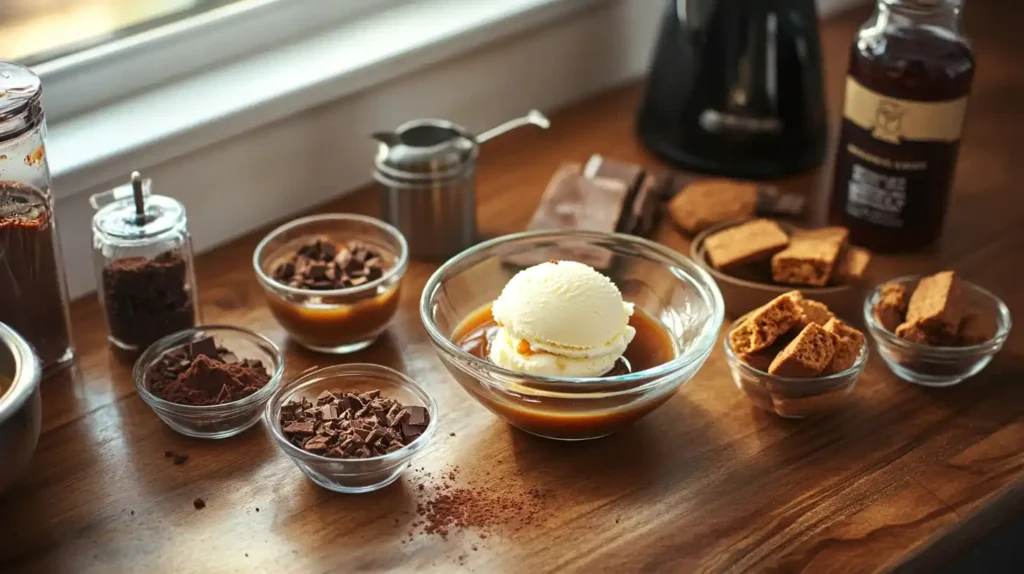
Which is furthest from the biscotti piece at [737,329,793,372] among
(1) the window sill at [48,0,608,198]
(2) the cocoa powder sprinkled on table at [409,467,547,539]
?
(1) the window sill at [48,0,608,198]

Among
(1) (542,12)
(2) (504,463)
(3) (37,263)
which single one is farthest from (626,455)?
(1) (542,12)

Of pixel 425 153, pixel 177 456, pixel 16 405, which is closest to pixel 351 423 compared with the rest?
pixel 177 456

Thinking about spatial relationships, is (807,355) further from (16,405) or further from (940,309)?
(16,405)

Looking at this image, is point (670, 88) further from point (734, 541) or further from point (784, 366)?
point (734, 541)

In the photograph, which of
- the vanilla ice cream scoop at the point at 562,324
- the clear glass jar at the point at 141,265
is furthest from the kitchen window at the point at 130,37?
the vanilla ice cream scoop at the point at 562,324

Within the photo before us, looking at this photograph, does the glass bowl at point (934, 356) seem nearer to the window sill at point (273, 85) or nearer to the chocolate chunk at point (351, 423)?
the chocolate chunk at point (351, 423)

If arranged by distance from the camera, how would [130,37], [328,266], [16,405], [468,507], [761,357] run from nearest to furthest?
1. [16,405]
2. [468,507]
3. [761,357]
4. [328,266]
5. [130,37]
